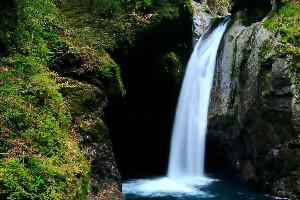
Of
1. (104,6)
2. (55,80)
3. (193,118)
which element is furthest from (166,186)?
(104,6)

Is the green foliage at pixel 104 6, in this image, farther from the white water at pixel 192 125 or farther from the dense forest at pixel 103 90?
the white water at pixel 192 125

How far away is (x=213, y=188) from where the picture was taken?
1491cm

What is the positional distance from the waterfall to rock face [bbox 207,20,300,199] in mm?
374

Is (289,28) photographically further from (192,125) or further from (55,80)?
(55,80)

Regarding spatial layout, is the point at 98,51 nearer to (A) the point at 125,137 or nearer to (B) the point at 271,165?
(A) the point at 125,137

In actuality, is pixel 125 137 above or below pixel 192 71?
below

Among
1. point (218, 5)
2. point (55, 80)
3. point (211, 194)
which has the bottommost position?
point (211, 194)

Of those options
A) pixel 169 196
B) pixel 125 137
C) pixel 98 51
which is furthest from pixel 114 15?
pixel 169 196

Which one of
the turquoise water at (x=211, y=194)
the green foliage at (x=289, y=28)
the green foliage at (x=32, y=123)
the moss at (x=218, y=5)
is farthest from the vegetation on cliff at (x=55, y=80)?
the moss at (x=218, y=5)

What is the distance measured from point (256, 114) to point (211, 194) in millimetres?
2928

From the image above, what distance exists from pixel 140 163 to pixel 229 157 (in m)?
3.93

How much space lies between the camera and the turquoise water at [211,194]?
13531 mm

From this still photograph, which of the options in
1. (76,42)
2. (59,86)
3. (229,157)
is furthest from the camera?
(229,157)

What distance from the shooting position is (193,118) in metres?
17.1
